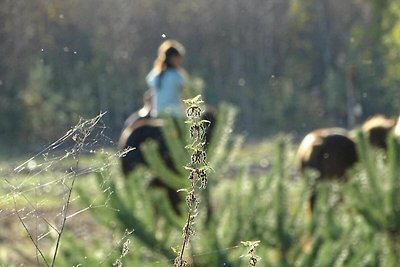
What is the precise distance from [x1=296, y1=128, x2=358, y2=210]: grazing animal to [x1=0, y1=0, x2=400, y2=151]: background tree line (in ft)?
59.6

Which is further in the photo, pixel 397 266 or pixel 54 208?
pixel 54 208

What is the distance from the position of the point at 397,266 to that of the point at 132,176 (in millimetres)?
1618

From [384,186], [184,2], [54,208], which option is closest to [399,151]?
[384,186]

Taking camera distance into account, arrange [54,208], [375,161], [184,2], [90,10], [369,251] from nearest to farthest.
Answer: [369,251], [375,161], [54,208], [90,10], [184,2]

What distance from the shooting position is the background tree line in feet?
110

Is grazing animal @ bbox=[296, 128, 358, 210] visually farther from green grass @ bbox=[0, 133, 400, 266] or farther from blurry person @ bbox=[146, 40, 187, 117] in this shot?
green grass @ bbox=[0, 133, 400, 266]

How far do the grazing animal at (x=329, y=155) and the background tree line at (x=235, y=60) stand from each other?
1817 cm

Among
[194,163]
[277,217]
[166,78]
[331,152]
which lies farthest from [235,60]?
[194,163]

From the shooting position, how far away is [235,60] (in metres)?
40.7

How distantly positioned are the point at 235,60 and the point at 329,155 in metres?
27.0

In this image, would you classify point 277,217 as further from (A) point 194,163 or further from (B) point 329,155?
(B) point 329,155

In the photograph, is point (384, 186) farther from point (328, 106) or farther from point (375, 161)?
point (328, 106)

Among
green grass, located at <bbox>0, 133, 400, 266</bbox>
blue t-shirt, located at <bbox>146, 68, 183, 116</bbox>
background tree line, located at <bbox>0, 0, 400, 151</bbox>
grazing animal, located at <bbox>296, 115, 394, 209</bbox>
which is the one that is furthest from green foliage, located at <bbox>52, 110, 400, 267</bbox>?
background tree line, located at <bbox>0, 0, 400, 151</bbox>

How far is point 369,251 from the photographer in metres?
7.04
